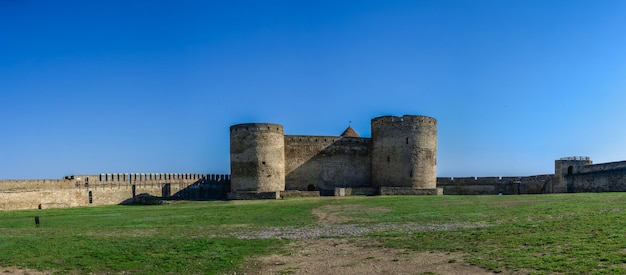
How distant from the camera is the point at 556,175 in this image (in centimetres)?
3475

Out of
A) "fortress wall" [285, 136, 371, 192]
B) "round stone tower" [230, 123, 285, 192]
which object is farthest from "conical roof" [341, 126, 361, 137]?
"round stone tower" [230, 123, 285, 192]

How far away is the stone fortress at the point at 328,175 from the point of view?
33094 mm

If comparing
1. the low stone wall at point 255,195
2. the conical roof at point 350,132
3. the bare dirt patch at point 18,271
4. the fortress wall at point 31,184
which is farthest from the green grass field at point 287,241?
the conical roof at point 350,132

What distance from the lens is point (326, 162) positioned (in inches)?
1535

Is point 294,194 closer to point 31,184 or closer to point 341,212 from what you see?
point 341,212

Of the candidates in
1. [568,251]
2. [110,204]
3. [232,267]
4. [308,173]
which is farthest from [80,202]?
[568,251]

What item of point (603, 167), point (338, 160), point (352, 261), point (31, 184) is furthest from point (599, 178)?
point (31, 184)

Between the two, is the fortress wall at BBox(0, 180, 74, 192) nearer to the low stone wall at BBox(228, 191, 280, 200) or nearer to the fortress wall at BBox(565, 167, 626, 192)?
the low stone wall at BBox(228, 191, 280, 200)

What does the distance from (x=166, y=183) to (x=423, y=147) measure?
22468 mm

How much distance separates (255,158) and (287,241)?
21902 millimetres

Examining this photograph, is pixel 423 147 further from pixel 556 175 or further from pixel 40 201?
pixel 40 201

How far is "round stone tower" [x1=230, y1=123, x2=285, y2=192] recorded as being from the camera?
34938mm

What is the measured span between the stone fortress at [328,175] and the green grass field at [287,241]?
49.8 feet

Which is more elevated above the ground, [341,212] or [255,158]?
[255,158]
